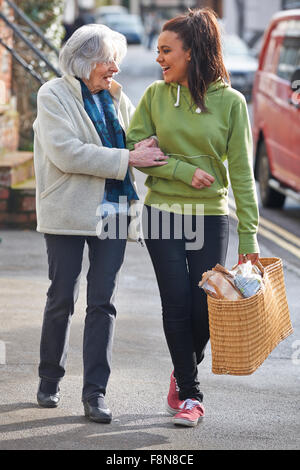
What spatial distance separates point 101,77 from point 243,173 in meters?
0.77

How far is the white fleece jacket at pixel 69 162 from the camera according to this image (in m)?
4.73

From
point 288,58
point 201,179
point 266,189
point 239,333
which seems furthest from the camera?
point 266,189

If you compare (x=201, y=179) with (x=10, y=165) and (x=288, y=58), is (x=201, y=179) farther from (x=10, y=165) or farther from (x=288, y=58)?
(x=288, y=58)

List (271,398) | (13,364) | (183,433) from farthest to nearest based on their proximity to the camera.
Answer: (13,364) → (271,398) → (183,433)

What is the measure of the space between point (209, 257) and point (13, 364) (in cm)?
145

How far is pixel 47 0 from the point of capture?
12.7 m

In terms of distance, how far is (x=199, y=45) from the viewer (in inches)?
184

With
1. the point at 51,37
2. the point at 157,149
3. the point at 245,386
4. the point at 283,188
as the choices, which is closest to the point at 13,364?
the point at 245,386

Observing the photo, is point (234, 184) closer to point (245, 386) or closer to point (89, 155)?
point (89, 155)

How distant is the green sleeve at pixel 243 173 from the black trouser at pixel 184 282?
0.09m

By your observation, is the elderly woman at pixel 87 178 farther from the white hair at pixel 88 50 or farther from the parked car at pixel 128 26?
the parked car at pixel 128 26

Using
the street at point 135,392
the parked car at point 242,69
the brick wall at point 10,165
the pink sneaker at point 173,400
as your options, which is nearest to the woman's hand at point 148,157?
the pink sneaker at point 173,400

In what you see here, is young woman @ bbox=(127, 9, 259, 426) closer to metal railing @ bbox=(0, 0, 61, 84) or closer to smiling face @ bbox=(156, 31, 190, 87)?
smiling face @ bbox=(156, 31, 190, 87)

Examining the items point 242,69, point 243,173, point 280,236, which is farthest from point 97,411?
point 242,69
